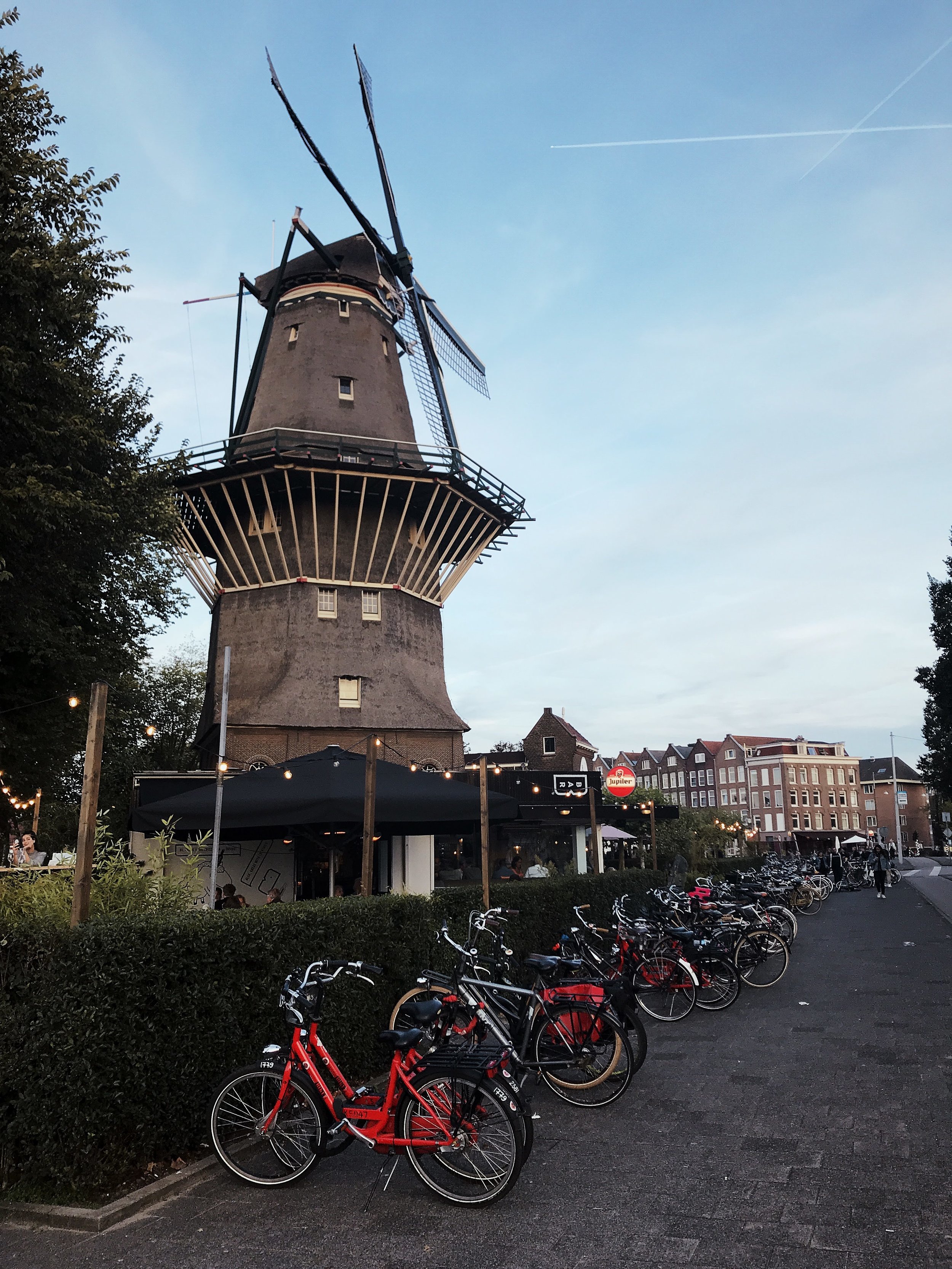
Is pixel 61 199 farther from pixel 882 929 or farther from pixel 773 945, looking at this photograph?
pixel 882 929

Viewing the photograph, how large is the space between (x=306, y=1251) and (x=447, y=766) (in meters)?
22.3

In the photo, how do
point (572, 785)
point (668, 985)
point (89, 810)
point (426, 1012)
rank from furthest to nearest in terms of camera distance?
point (572, 785), point (668, 985), point (89, 810), point (426, 1012)

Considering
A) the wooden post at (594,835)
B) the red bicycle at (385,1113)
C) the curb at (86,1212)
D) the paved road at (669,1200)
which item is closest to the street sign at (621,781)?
the wooden post at (594,835)

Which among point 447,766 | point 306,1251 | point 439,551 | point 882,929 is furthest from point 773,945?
point 439,551

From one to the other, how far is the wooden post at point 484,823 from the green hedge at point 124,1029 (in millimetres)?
4035

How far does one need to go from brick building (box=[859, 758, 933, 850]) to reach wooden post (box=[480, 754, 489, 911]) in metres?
94.2

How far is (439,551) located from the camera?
2875cm

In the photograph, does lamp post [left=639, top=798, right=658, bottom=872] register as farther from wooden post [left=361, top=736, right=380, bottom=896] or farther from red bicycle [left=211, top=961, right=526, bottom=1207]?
red bicycle [left=211, top=961, right=526, bottom=1207]

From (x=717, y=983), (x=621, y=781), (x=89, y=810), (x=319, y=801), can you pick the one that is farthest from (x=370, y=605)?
(x=89, y=810)

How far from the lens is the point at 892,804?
102 m

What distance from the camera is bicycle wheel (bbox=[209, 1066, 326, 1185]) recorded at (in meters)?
5.52

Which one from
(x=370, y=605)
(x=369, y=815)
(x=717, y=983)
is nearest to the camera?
(x=369, y=815)

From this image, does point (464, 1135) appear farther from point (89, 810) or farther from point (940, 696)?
point (940, 696)

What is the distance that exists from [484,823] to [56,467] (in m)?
9.13
